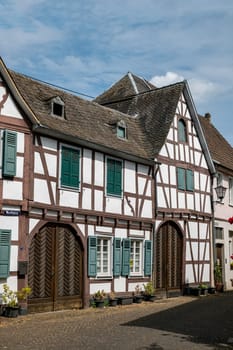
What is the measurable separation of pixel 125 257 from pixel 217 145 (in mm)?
11330

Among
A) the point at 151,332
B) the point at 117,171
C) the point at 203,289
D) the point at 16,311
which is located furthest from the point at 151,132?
the point at 151,332

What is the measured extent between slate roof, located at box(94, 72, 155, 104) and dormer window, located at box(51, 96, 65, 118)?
8.51 metres

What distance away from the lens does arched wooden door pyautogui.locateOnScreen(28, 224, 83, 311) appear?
16.0m

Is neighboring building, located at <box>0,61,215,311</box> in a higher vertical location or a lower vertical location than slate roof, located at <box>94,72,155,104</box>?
lower

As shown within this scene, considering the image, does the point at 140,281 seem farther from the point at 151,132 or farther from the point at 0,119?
the point at 0,119

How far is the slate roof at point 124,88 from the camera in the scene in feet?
90.9

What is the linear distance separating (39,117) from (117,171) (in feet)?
12.7

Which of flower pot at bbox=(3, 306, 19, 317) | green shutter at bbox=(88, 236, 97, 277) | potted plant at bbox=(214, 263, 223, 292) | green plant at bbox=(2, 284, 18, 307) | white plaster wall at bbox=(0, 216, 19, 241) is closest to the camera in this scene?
flower pot at bbox=(3, 306, 19, 317)

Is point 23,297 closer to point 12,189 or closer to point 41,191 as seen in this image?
point 12,189

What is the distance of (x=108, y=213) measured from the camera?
742 inches

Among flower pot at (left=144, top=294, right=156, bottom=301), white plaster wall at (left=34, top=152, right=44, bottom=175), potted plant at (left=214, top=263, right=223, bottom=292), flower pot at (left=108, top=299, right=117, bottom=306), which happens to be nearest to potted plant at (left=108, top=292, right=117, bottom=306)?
flower pot at (left=108, top=299, right=117, bottom=306)

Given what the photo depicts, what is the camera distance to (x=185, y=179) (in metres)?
23.2

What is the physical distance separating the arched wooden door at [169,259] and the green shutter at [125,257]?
2.04 m

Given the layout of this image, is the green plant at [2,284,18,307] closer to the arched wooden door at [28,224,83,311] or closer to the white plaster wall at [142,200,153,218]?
the arched wooden door at [28,224,83,311]
